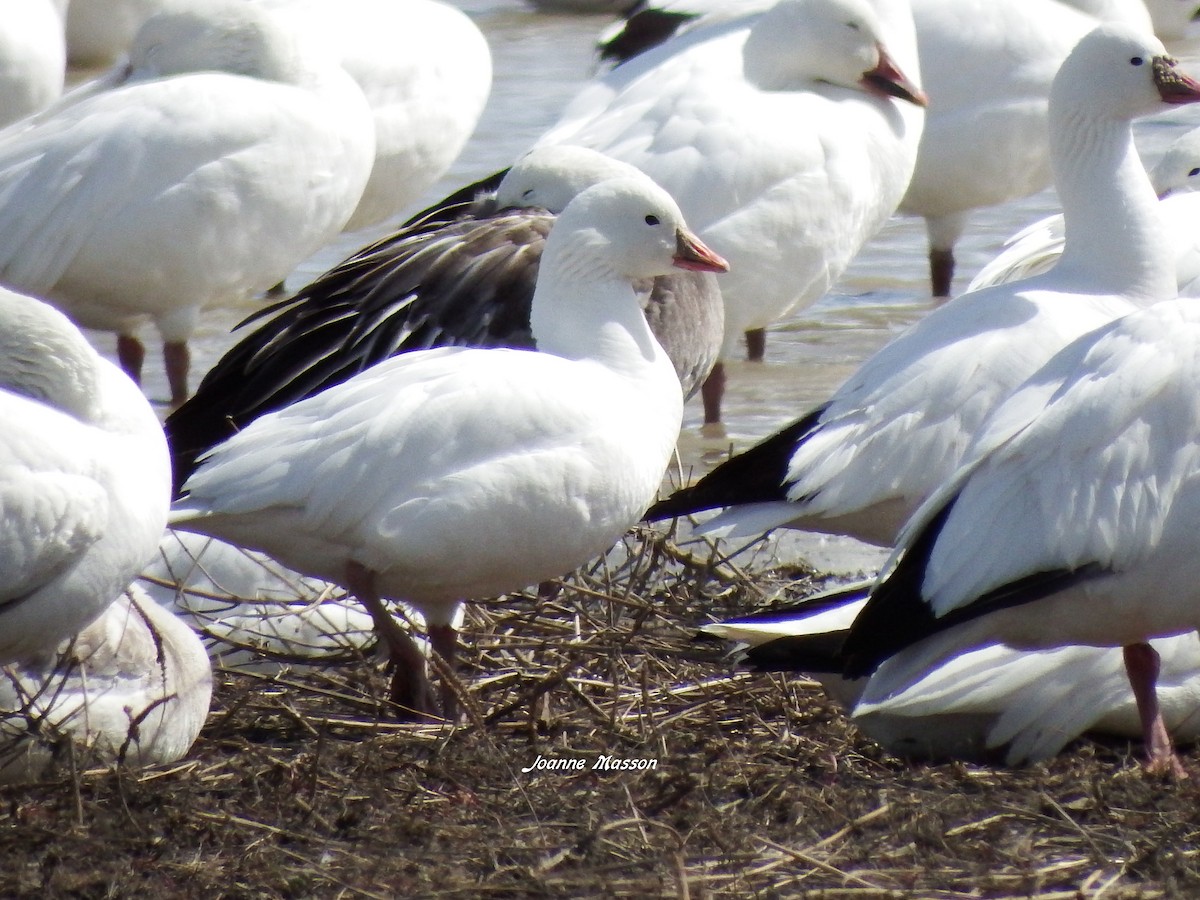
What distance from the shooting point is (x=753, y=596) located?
16.4 ft

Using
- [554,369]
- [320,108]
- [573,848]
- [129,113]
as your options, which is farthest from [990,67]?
[573,848]

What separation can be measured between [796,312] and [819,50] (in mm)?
1085

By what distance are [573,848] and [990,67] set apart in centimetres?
513

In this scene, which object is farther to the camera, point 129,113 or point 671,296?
point 129,113

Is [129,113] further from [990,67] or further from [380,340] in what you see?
[990,67]

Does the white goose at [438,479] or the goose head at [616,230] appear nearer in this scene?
the white goose at [438,479]

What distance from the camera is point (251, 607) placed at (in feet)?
15.6

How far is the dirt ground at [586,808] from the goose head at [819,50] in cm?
243

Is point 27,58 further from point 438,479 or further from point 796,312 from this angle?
point 438,479

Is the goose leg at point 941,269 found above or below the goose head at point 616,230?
below

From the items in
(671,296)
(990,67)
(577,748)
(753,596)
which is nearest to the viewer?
(577,748)

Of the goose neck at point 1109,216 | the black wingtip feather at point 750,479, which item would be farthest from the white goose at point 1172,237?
the black wingtip feather at point 750,479

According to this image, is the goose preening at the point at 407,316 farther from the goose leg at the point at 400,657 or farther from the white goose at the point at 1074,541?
Result: the white goose at the point at 1074,541

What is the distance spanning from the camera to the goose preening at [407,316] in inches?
198
